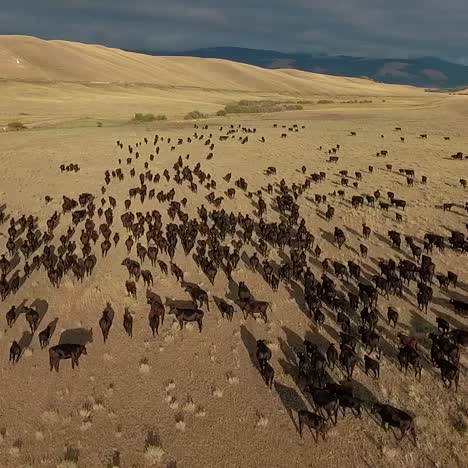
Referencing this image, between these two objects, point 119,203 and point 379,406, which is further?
point 119,203

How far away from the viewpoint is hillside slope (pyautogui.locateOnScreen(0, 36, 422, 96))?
117562 millimetres

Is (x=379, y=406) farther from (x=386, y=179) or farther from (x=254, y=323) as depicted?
(x=386, y=179)

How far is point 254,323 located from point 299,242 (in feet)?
19.0

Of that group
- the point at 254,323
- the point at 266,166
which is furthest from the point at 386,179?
the point at 254,323

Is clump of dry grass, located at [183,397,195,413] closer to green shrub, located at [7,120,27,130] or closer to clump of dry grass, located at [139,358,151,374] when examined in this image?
clump of dry grass, located at [139,358,151,374]

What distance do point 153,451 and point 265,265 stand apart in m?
8.52

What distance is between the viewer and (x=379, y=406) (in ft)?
34.7

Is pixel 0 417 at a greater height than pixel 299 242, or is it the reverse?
pixel 299 242

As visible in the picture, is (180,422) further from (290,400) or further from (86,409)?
(290,400)

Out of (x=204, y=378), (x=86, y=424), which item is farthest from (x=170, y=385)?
(x=86, y=424)

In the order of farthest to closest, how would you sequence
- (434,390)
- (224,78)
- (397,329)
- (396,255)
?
(224,78) → (396,255) → (397,329) → (434,390)

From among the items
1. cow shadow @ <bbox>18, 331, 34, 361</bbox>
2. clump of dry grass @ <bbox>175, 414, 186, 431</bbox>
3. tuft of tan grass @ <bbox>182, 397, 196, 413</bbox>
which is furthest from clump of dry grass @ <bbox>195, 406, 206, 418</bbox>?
cow shadow @ <bbox>18, 331, 34, 361</bbox>

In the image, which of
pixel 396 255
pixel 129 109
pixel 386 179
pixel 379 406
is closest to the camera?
pixel 379 406

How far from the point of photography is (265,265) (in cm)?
1733
